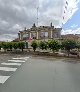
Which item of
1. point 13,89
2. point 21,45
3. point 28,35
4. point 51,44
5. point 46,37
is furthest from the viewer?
point 28,35

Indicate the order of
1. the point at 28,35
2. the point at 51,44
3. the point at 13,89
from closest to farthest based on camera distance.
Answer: the point at 13,89
the point at 51,44
the point at 28,35

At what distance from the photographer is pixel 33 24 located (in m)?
87.2

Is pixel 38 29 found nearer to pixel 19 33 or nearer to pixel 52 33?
pixel 52 33

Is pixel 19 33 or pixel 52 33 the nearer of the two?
pixel 52 33

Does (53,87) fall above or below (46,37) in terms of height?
below

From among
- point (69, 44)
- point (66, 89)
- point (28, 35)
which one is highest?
point (28, 35)

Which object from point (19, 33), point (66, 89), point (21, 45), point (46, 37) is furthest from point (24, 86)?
point (19, 33)

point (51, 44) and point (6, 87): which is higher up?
point (51, 44)

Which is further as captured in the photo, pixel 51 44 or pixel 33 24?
pixel 33 24

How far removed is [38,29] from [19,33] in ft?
37.5

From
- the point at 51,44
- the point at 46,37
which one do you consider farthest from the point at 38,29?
the point at 51,44

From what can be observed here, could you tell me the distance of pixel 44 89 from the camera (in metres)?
7.40

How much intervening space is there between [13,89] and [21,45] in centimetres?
4468

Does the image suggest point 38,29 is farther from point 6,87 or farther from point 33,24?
point 6,87
